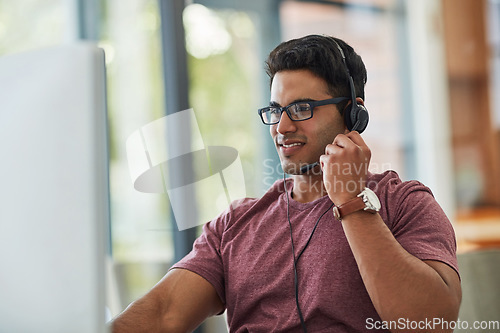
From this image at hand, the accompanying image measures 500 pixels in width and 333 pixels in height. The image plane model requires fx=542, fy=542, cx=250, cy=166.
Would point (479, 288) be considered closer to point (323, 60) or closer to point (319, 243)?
point (319, 243)

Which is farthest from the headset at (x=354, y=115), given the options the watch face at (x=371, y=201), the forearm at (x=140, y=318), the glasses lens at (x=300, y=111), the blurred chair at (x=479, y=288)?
the forearm at (x=140, y=318)

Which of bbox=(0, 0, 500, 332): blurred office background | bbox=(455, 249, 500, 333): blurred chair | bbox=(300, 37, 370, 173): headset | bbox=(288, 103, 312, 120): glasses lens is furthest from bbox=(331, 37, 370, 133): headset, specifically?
bbox=(0, 0, 500, 332): blurred office background

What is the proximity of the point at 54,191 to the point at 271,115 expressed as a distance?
783 millimetres

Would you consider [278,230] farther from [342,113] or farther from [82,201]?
[82,201]

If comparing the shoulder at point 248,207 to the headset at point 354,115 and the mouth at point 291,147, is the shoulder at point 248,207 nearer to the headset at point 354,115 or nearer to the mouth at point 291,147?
the mouth at point 291,147

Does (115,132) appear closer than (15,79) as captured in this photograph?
No

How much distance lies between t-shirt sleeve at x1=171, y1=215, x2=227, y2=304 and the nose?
1.02ft

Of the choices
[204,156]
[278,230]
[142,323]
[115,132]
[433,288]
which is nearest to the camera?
[433,288]

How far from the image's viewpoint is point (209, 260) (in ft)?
4.48

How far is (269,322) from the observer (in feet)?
4.11

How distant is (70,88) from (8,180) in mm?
159

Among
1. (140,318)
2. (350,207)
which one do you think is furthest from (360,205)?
(140,318)

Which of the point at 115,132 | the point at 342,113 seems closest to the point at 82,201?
the point at 342,113

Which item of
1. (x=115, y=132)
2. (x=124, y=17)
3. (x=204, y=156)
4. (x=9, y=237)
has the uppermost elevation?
(x=124, y=17)
